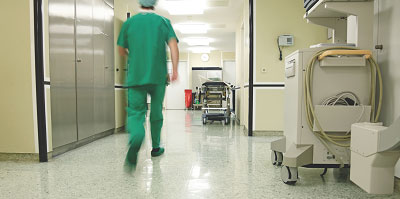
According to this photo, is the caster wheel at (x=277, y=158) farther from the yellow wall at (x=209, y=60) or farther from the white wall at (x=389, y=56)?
the yellow wall at (x=209, y=60)

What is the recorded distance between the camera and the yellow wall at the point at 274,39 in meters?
3.95

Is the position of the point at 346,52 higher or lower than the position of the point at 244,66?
lower

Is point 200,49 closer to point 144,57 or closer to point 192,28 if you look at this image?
point 192,28

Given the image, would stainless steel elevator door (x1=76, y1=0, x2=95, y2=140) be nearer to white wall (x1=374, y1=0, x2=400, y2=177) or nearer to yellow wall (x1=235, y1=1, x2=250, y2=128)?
yellow wall (x1=235, y1=1, x2=250, y2=128)

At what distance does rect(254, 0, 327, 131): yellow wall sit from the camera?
3.95 metres

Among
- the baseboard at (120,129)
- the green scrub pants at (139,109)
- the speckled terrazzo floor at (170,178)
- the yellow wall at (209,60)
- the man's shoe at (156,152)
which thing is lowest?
the baseboard at (120,129)

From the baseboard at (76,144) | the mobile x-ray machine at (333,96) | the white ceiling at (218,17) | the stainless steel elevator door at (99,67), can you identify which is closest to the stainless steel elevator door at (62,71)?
the baseboard at (76,144)

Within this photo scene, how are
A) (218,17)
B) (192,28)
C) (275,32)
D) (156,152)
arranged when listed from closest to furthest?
1. (156,152)
2. (275,32)
3. (218,17)
4. (192,28)

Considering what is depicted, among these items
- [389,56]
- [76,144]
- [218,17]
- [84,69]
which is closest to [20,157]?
[76,144]

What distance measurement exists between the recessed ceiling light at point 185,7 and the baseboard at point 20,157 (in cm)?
382

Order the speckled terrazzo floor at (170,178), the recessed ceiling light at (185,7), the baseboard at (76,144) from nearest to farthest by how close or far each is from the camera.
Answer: the speckled terrazzo floor at (170,178) < the baseboard at (76,144) < the recessed ceiling light at (185,7)

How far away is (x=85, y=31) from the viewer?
330cm

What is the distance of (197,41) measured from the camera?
9.62 metres

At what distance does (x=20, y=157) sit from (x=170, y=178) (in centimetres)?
166
